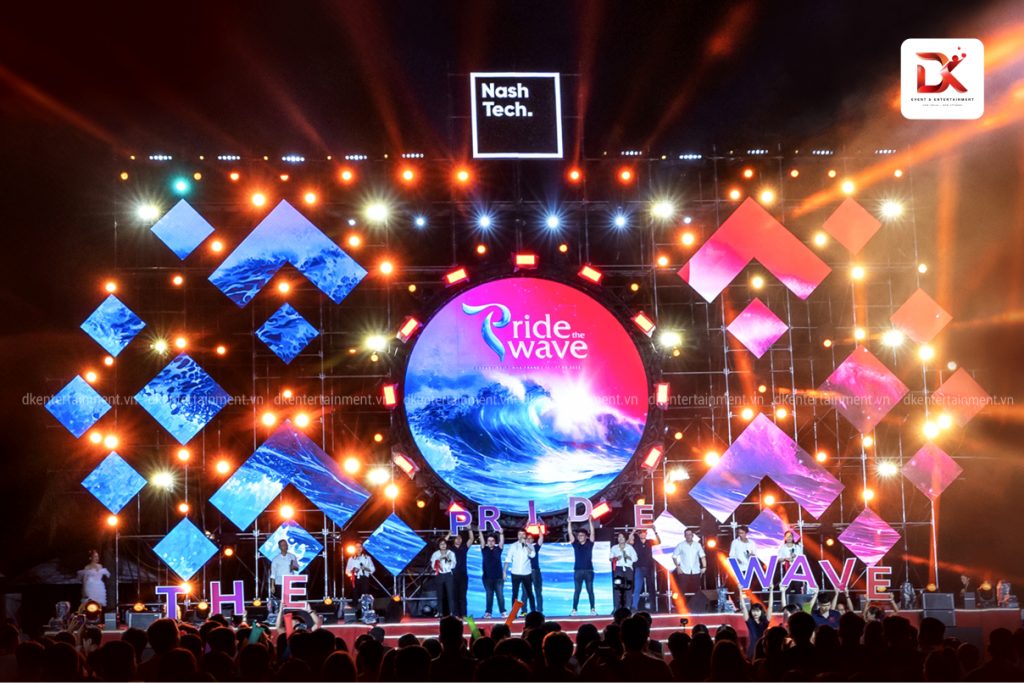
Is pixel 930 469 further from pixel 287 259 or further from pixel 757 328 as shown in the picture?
pixel 287 259

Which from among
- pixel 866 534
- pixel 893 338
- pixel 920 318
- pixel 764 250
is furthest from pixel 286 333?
pixel 920 318

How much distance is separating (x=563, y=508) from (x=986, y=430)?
6.72 m

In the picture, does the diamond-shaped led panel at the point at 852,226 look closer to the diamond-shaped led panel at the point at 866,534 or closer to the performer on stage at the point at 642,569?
the diamond-shaped led panel at the point at 866,534

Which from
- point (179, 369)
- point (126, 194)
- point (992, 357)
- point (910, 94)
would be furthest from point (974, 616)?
point (126, 194)

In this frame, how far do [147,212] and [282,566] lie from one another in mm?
5492

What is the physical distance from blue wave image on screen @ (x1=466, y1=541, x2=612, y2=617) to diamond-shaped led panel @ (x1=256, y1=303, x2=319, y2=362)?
3.86m

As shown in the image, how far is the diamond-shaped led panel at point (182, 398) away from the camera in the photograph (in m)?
15.1

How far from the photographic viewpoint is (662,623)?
13.5 m

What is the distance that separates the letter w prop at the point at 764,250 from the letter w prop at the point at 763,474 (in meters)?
2.23

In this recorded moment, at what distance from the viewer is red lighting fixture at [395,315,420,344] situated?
1507 centimetres

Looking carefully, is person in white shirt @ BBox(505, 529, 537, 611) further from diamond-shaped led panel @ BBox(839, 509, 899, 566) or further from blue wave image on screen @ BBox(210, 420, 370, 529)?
diamond-shaped led panel @ BBox(839, 509, 899, 566)

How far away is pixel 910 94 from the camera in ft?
41.0

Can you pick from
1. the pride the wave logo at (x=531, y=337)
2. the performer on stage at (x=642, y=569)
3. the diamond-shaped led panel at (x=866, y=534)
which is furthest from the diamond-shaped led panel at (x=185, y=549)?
the diamond-shaped led panel at (x=866, y=534)

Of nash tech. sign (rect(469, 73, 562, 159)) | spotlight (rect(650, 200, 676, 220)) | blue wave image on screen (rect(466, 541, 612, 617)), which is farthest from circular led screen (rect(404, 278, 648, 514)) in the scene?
spotlight (rect(650, 200, 676, 220))
